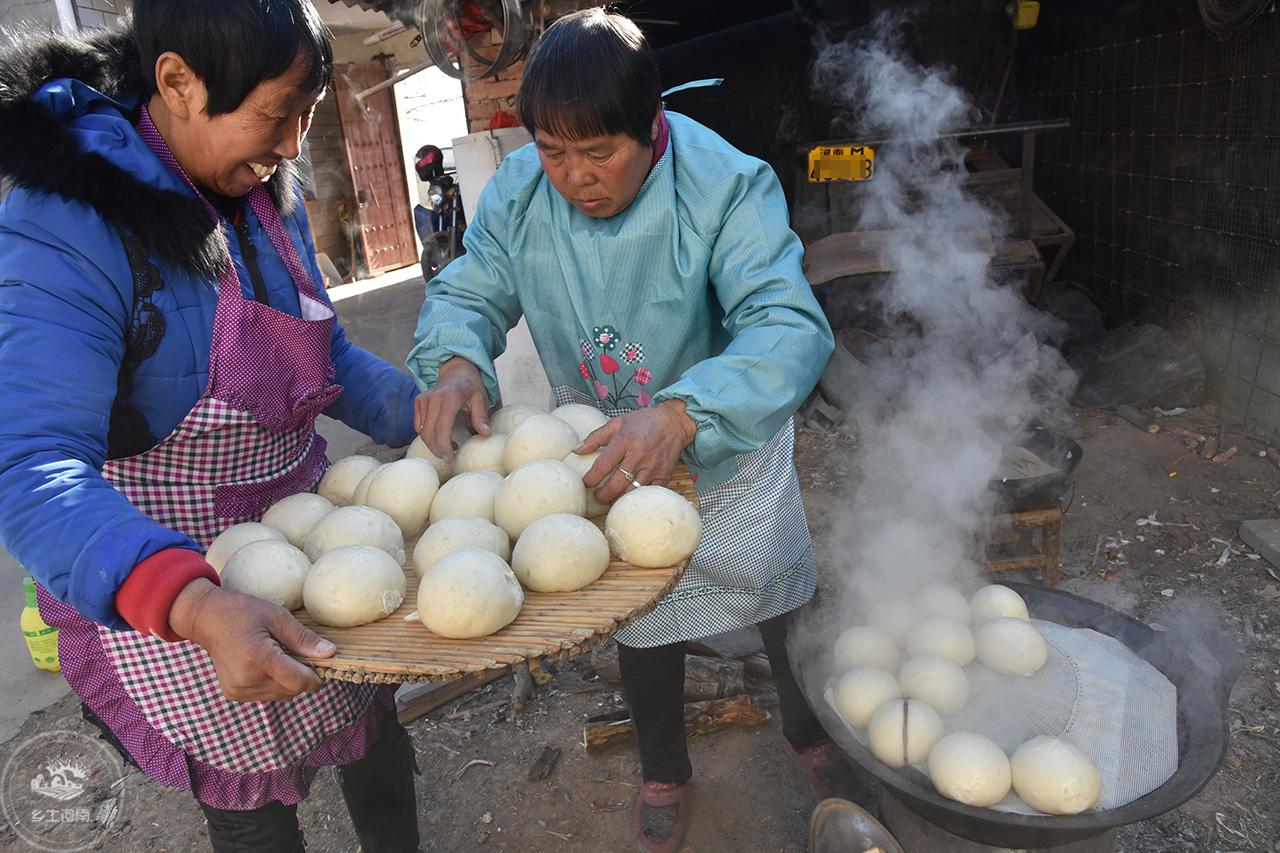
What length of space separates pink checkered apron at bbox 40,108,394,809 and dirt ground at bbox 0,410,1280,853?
1.37 m

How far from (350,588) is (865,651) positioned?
1734 millimetres

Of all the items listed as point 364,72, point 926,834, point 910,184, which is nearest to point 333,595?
point 926,834

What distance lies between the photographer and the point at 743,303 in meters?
2.09

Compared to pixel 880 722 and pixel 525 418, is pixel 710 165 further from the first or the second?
pixel 880 722

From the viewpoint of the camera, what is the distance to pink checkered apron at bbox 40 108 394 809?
1.78m

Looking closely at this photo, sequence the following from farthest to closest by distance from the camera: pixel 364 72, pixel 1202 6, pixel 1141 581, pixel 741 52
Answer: pixel 364 72
pixel 741 52
pixel 1202 6
pixel 1141 581

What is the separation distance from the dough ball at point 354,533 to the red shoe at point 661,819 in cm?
158

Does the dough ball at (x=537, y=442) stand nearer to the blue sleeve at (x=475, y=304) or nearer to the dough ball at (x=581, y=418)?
the dough ball at (x=581, y=418)

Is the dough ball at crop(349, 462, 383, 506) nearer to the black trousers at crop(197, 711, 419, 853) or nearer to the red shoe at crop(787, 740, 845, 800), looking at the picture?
the black trousers at crop(197, 711, 419, 853)

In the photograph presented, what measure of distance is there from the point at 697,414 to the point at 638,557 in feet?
1.22

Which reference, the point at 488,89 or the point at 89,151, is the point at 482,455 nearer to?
the point at 89,151

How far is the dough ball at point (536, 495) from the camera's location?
69.2 inches

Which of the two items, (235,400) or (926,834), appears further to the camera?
(926,834)

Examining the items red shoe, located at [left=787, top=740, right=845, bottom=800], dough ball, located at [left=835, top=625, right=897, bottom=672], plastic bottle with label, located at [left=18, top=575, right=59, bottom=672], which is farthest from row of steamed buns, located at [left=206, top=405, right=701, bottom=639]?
plastic bottle with label, located at [left=18, top=575, right=59, bottom=672]
